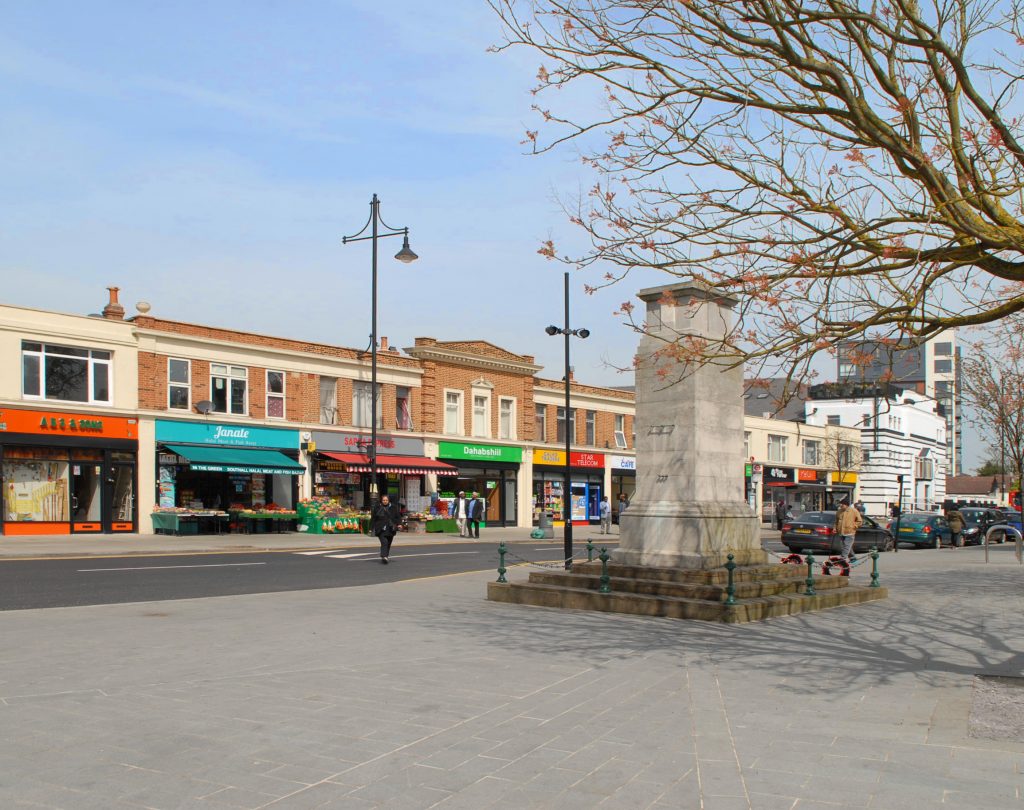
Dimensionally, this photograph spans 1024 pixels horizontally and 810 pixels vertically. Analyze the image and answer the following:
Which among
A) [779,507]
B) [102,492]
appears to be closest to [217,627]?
[102,492]

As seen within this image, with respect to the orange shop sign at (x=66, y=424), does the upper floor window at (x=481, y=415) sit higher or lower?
higher

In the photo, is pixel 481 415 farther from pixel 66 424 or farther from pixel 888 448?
pixel 888 448

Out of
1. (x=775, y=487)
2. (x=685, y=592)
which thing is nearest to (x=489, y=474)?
(x=775, y=487)

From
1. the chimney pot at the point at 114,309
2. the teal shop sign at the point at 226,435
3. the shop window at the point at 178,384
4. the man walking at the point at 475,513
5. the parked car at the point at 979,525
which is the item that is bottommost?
the parked car at the point at 979,525

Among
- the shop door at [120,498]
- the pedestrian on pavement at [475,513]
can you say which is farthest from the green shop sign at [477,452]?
the shop door at [120,498]

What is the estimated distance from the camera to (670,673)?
362 inches

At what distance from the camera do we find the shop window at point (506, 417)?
4762cm

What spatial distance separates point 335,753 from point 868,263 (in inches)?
261

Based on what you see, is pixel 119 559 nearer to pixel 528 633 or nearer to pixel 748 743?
pixel 528 633

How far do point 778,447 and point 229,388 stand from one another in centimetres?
4285

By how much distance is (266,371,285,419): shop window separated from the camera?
124 ft

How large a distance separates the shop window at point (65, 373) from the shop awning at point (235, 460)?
10.4 ft

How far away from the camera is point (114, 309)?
3419cm

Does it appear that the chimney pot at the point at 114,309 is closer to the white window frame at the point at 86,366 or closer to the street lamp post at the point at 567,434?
the white window frame at the point at 86,366
